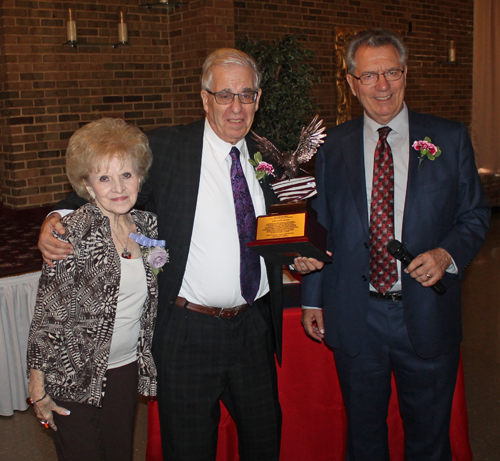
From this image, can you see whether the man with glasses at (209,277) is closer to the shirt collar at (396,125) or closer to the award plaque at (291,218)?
the award plaque at (291,218)

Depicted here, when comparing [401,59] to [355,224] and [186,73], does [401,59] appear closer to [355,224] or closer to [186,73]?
[355,224]

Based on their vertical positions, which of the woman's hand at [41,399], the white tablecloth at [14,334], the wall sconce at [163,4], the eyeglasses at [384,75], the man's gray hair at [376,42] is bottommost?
the white tablecloth at [14,334]

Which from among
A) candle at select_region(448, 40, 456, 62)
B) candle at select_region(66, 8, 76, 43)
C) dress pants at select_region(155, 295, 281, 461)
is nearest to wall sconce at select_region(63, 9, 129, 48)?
candle at select_region(66, 8, 76, 43)

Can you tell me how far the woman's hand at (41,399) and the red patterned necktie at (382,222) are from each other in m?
1.18

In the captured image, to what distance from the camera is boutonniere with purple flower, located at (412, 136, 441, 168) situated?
1.96 metres

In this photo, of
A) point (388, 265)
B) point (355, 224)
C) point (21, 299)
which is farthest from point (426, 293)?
point (21, 299)

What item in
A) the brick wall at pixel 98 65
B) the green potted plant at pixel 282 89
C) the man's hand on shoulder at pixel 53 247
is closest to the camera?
the man's hand on shoulder at pixel 53 247

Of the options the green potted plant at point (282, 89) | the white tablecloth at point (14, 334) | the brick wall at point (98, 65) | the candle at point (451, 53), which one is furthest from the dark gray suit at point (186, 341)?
the candle at point (451, 53)

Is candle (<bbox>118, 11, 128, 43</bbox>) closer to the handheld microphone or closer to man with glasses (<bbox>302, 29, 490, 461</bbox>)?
man with glasses (<bbox>302, 29, 490, 461</bbox>)

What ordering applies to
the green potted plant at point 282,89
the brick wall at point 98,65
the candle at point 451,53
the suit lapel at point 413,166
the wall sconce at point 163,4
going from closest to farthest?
the suit lapel at point 413,166 < the brick wall at point 98,65 < the green potted plant at point 282,89 < the wall sconce at point 163,4 < the candle at point 451,53

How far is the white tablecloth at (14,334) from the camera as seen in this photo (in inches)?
131

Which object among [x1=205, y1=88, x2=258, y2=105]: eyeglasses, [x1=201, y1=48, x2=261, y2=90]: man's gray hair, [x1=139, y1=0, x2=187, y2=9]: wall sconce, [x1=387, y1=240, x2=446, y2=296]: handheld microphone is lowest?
[x1=387, y1=240, x2=446, y2=296]: handheld microphone

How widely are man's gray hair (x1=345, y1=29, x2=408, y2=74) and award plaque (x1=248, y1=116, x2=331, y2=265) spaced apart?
0.29 m

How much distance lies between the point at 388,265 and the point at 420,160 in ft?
1.32
